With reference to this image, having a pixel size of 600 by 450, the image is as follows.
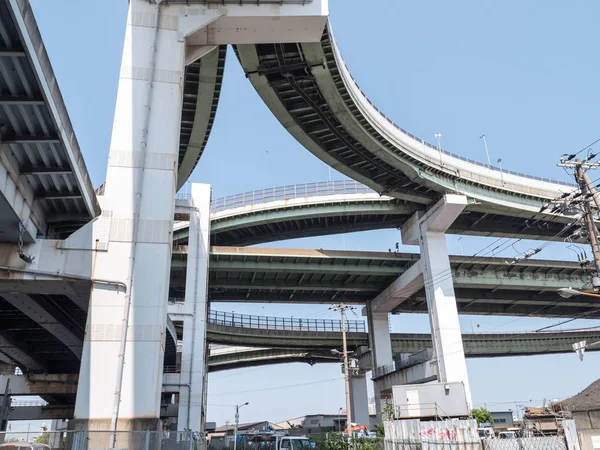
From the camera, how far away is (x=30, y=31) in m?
12.7

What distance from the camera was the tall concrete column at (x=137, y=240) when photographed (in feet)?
59.4

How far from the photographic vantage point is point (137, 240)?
796 inches

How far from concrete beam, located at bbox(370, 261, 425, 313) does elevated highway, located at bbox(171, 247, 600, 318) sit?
1.00 m

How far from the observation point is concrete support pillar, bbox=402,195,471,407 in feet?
129

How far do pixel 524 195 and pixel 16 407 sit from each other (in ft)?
175

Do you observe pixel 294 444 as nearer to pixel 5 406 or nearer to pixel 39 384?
pixel 39 384

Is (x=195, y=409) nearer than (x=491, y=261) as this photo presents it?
Yes

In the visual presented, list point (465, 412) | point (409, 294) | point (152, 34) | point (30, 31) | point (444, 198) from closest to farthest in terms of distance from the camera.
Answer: point (30, 31) < point (152, 34) < point (465, 412) < point (444, 198) < point (409, 294)

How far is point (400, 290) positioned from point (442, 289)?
8.29 m

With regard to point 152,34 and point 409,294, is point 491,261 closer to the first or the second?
point 409,294

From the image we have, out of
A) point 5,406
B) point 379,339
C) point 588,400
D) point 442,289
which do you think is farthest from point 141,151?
point 379,339

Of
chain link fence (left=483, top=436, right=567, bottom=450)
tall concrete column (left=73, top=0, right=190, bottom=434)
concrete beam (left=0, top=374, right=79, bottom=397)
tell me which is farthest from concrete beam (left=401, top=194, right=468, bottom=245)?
concrete beam (left=0, top=374, right=79, bottom=397)

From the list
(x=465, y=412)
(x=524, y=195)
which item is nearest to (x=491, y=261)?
(x=524, y=195)

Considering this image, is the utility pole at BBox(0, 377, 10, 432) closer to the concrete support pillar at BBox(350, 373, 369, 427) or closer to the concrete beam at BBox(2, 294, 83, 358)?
the concrete beam at BBox(2, 294, 83, 358)
